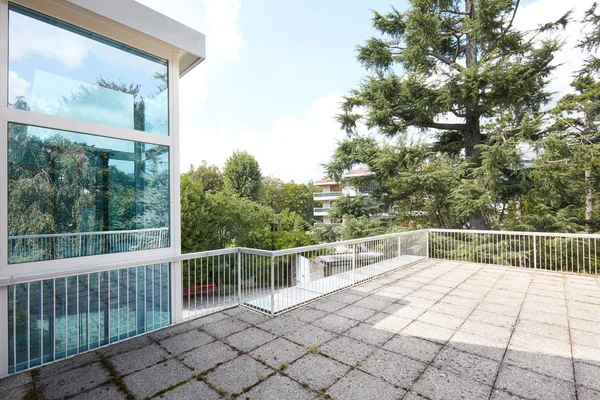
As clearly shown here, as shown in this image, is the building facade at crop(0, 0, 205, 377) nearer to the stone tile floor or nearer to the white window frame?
the white window frame

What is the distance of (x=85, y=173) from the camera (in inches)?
115

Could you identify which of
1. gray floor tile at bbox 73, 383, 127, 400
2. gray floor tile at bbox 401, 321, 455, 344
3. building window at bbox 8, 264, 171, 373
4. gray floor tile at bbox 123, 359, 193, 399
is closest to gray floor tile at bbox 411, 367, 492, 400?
gray floor tile at bbox 401, 321, 455, 344

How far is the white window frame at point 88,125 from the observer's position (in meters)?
2.40

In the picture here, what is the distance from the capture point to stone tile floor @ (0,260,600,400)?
2.06 m

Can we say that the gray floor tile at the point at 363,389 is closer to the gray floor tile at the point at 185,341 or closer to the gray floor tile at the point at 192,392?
the gray floor tile at the point at 192,392

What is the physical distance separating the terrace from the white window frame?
80 centimetres

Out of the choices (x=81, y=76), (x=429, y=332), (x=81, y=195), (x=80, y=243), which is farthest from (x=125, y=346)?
(x=429, y=332)

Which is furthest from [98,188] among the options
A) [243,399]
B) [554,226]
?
[554,226]

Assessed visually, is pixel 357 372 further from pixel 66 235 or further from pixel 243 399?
pixel 66 235

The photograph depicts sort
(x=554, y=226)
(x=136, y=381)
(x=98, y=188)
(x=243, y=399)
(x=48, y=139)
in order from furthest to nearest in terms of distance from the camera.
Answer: (x=554, y=226) → (x=98, y=188) → (x=48, y=139) → (x=136, y=381) → (x=243, y=399)

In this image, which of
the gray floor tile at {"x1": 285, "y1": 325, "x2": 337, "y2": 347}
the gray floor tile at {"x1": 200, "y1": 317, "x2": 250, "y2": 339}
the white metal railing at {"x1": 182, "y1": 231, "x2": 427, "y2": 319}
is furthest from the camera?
the white metal railing at {"x1": 182, "y1": 231, "x2": 427, "y2": 319}

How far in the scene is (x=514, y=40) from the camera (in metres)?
9.35

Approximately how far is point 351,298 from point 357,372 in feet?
6.32

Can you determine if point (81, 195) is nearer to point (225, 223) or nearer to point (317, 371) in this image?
point (317, 371)
